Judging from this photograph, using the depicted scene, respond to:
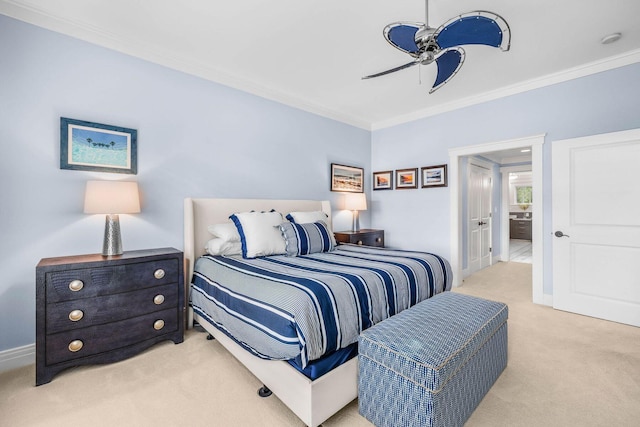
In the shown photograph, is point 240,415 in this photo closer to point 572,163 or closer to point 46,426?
point 46,426

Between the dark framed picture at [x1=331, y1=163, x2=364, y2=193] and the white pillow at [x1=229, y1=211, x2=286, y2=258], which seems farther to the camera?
the dark framed picture at [x1=331, y1=163, x2=364, y2=193]

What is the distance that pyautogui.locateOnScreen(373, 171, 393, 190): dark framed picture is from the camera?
4.79 meters

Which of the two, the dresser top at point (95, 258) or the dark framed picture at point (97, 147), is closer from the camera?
the dresser top at point (95, 258)

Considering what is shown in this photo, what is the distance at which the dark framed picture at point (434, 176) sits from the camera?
4.16 m

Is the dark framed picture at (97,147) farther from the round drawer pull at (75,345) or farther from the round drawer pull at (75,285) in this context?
the round drawer pull at (75,345)

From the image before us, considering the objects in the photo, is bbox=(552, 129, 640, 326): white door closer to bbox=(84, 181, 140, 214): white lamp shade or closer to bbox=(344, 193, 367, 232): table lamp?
bbox=(344, 193, 367, 232): table lamp

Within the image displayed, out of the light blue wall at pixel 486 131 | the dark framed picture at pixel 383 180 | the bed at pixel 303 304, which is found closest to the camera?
the bed at pixel 303 304

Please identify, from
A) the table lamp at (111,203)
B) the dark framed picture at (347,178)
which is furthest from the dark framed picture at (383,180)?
the table lamp at (111,203)

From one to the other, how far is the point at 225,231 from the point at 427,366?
2159 mm

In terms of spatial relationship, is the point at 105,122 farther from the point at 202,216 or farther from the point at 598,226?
the point at 598,226

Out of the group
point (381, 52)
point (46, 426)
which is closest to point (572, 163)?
point (381, 52)

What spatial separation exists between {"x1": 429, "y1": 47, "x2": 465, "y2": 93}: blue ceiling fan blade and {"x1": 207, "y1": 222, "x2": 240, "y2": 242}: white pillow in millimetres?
2313

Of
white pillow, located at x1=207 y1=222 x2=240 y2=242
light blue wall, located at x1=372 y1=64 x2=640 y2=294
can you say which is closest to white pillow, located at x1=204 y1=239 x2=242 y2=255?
white pillow, located at x1=207 y1=222 x2=240 y2=242

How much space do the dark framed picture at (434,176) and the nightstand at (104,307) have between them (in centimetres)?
358
